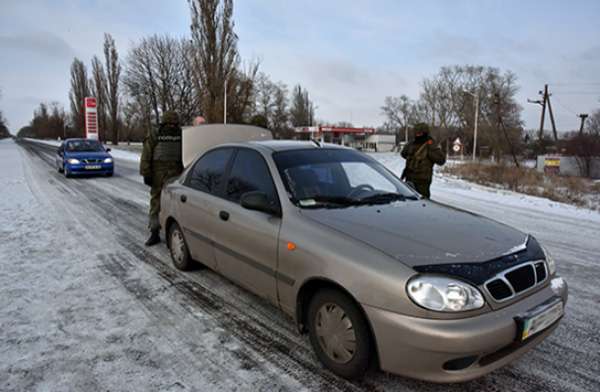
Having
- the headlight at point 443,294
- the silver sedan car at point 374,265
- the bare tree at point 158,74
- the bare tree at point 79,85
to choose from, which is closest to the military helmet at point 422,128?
the silver sedan car at point 374,265

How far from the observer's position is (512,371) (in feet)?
8.86

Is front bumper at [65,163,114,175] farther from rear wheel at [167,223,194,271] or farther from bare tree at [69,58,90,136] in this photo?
bare tree at [69,58,90,136]

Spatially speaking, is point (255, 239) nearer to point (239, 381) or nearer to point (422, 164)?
point (239, 381)

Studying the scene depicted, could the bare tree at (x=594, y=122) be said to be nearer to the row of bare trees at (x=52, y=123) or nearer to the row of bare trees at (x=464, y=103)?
the row of bare trees at (x=464, y=103)

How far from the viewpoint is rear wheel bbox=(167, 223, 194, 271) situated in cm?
453

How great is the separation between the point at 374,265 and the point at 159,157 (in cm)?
440

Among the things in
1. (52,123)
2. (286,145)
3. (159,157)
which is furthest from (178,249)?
(52,123)

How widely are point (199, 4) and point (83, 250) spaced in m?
24.0

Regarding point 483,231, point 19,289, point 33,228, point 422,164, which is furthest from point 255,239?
point 33,228

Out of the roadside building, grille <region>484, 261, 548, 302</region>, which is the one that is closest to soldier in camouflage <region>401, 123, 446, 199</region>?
grille <region>484, 261, 548, 302</region>

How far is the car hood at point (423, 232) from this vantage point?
7.82 ft

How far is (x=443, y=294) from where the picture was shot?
2174mm

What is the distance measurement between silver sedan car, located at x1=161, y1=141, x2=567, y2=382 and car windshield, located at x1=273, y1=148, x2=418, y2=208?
0.5 inches

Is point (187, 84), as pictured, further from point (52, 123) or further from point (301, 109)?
point (52, 123)
